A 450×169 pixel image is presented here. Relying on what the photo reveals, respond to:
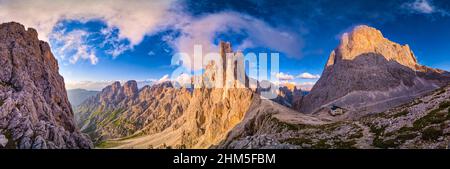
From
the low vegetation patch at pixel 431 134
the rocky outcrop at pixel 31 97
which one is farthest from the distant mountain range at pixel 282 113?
the rocky outcrop at pixel 31 97

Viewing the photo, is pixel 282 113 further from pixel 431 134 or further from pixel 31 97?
pixel 31 97

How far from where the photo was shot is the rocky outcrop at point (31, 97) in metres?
102

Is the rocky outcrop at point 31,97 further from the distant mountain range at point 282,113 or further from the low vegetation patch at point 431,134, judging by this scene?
the low vegetation patch at point 431,134

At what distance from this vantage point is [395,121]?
40.3 metres

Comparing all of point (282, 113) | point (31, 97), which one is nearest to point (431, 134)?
point (282, 113)

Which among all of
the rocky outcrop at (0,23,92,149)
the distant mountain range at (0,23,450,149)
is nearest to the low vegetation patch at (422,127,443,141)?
the distant mountain range at (0,23,450,149)

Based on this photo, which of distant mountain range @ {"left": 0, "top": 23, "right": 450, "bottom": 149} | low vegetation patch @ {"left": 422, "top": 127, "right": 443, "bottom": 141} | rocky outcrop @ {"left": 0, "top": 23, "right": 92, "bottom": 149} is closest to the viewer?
low vegetation patch @ {"left": 422, "top": 127, "right": 443, "bottom": 141}

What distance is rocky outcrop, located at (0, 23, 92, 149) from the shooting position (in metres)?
102

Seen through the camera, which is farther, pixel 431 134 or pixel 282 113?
pixel 282 113

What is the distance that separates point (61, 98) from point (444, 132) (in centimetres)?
19113

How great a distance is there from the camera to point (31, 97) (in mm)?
124812

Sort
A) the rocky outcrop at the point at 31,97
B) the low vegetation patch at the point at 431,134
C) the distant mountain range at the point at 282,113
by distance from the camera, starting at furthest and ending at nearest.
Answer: the rocky outcrop at the point at 31,97
the distant mountain range at the point at 282,113
the low vegetation patch at the point at 431,134

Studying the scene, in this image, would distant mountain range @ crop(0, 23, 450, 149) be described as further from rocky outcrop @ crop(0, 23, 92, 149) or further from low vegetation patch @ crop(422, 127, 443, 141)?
rocky outcrop @ crop(0, 23, 92, 149)
